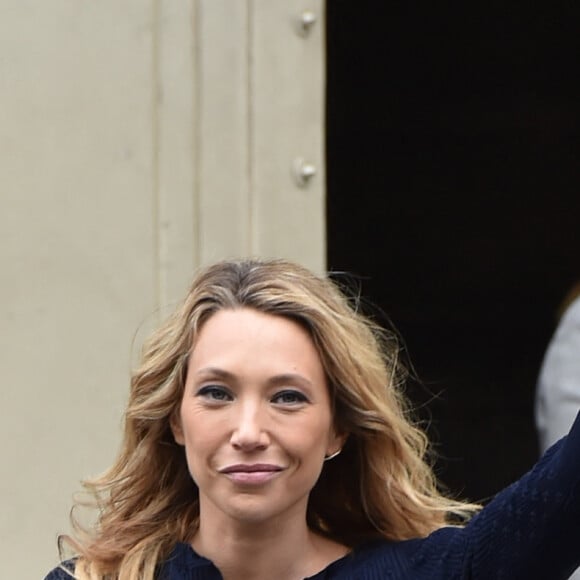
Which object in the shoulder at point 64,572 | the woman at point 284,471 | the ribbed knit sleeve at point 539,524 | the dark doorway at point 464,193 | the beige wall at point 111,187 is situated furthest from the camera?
the dark doorway at point 464,193

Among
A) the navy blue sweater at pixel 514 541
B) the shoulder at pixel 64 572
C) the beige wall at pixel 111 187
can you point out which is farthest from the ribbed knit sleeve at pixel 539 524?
the beige wall at pixel 111 187

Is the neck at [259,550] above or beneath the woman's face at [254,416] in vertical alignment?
beneath

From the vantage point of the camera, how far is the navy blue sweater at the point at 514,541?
2.41 meters

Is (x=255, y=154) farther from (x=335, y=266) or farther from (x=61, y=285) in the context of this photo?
(x=335, y=266)

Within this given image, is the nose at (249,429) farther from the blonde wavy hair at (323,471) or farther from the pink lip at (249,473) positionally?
the blonde wavy hair at (323,471)

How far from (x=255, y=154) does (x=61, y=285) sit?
544 mm

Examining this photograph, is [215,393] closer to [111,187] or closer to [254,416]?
[254,416]

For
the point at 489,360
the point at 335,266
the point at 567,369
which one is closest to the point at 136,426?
the point at 567,369

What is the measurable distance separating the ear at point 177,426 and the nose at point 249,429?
0.19m

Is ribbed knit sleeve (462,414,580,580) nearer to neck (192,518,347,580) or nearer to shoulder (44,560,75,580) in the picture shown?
neck (192,518,347,580)

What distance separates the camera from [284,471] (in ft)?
8.48

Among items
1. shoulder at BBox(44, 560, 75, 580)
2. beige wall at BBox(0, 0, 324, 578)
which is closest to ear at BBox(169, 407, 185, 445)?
shoulder at BBox(44, 560, 75, 580)

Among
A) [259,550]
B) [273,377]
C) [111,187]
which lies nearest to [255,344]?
[273,377]

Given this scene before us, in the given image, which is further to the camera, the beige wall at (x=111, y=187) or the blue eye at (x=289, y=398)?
the beige wall at (x=111, y=187)
